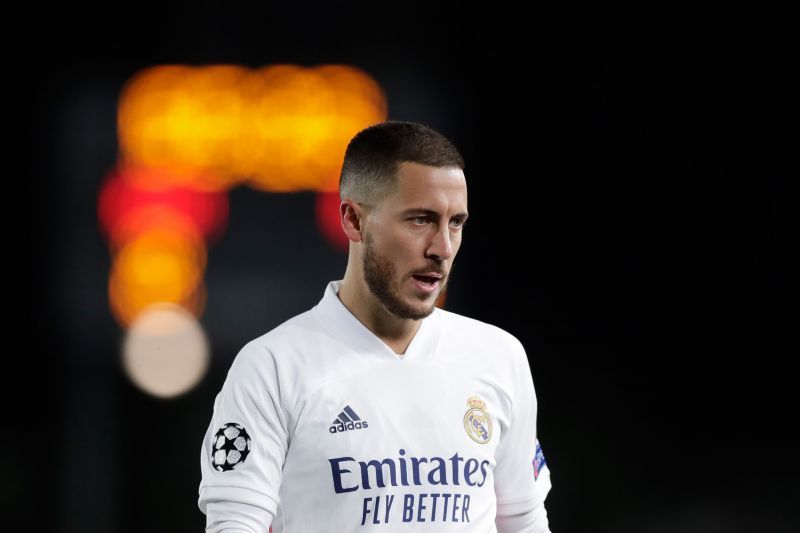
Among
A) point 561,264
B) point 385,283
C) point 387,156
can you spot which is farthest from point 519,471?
point 561,264

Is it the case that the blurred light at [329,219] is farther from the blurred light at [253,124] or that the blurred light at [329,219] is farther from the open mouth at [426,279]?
the open mouth at [426,279]

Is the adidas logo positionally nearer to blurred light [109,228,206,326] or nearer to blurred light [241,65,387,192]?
blurred light [241,65,387,192]

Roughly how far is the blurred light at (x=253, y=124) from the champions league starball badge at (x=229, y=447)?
400cm

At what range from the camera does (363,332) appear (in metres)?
2.55

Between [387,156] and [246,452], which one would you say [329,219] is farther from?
[246,452]

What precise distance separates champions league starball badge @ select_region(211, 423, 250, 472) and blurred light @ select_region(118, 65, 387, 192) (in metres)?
4.00

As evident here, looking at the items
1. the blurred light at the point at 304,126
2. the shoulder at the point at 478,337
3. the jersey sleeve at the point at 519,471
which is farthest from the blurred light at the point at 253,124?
the jersey sleeve at the point at 519,471

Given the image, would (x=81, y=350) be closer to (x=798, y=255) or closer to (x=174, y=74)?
(x=174, y=74)

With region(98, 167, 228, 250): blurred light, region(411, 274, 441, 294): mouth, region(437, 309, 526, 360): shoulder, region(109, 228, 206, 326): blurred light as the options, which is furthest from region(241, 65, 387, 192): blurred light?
region(411, 274, 441, 294): mouth

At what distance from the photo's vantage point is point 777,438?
6.93m

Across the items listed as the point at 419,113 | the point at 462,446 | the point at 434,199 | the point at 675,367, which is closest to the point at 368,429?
the point at 462,446

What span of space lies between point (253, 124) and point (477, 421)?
13.3 ft

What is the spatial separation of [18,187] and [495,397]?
5.10 metres

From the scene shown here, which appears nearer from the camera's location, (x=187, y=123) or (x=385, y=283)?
(x=385, y=283)
